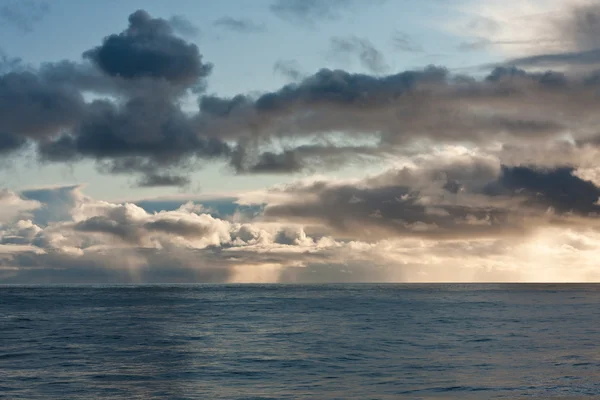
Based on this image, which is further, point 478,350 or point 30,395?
point 478,350

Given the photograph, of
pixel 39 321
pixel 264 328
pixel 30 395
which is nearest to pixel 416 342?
pixel 264 328

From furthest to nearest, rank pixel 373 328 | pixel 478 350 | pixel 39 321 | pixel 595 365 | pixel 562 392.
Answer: pixel 39 321, pixel 373 328, pixel 478 350, pixel 595 365, pixel 562 392

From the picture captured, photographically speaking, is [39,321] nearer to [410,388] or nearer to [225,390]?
[225,390]

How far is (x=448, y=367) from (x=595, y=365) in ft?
34.1

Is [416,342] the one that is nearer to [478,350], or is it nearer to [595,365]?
[478,350]

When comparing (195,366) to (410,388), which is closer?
(410,388)

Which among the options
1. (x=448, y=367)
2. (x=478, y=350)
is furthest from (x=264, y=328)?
(x=448, y=367)

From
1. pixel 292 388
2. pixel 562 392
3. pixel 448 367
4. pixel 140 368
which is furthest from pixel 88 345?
pixel 562 392

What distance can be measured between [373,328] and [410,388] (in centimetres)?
4246

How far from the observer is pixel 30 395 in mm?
37438

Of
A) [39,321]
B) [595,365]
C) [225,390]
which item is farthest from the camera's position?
[39,321]

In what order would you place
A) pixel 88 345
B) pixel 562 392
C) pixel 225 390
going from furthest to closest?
pixel 88 345 < pixel 225 390 < pixel 562 392

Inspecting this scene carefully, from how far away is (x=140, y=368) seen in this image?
159 ft

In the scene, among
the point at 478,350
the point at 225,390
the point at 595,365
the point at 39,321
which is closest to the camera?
the point at 225,390
